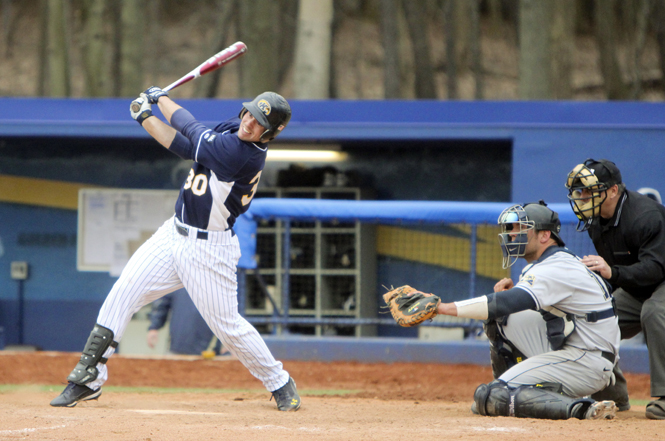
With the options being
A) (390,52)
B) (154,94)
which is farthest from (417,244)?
(390,52)

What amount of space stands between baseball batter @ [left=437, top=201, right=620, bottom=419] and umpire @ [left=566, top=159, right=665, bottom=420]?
0.82 ft

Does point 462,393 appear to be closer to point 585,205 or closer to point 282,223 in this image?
point 585,205

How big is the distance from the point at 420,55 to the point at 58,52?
6.25m

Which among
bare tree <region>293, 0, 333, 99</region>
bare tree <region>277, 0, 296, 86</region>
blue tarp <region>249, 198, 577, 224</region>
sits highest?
bare tree <region>277, 0, 296, 86</region>

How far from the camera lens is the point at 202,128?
3.70 m

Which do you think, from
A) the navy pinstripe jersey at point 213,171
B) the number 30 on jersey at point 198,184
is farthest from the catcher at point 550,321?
the number 30 on jersey at point 198,184

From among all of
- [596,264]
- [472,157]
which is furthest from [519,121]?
[596,264]

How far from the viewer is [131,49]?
10.8 meters

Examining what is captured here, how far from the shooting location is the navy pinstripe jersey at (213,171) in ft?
11.8

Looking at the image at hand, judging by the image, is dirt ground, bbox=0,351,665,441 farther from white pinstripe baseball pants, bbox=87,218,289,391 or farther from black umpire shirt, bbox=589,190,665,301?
black umpire shirt, bbox=589,190,665,301

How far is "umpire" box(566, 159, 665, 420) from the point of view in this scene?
378 cm

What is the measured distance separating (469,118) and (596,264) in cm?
399

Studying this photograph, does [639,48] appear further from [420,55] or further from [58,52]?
[58,52]

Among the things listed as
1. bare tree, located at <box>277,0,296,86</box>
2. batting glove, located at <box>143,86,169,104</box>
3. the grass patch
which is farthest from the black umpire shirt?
bare tree, located at <box>277,0,296,86</box>
